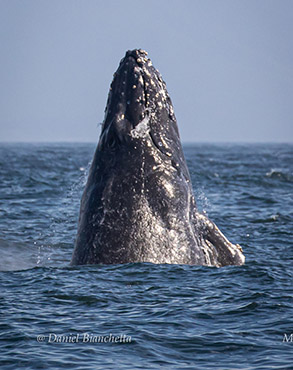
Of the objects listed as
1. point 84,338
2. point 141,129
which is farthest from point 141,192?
point 84,338

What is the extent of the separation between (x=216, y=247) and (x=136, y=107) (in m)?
2.39

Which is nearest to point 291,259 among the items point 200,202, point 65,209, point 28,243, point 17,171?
point 28,243

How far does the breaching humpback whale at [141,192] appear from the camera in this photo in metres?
9.98

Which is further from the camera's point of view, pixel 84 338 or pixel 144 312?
pixel 144 312

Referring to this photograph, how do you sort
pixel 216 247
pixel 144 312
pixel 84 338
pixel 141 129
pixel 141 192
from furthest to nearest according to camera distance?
pixel 216 247, pixel 141 129, pixel 141 192, pixel 144 312, pixel 84 338

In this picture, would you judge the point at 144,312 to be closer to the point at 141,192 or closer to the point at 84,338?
the point at 84,338

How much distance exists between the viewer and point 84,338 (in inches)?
317

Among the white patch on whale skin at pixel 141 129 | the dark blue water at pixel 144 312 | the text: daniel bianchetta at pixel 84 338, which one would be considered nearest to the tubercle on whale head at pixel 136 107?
the white patch on whale skin at pixel 141 129

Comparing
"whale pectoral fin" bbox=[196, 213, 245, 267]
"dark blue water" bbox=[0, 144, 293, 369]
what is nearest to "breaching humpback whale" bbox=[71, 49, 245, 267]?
"whale pectoral fin" bbox=[196, 213, 245, 267]

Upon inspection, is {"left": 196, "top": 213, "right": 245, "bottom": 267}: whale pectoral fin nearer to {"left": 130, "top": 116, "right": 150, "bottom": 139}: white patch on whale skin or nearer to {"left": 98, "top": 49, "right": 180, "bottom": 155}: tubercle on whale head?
{"left": 98, "top": 49, "right": 180, "bottom": 155}: tubercle on whale head

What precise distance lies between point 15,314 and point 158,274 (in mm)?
2213

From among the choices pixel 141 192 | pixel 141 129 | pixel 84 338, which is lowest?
pixel 84 338

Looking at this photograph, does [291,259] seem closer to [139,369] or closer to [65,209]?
[139,369]

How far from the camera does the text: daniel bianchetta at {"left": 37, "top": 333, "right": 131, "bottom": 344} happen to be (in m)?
7.96
